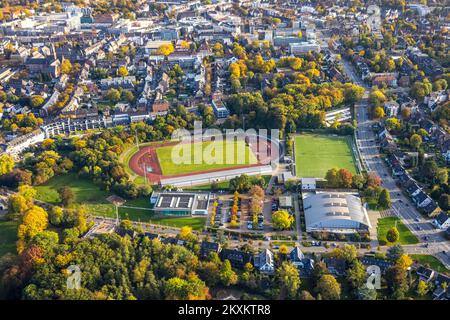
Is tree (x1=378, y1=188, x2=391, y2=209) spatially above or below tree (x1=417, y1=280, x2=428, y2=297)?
above

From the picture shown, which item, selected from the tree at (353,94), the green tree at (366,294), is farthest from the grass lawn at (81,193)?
the tree at (353,94)

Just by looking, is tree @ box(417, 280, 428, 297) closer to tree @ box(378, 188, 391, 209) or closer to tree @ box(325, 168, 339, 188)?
tree @ box(378, 188, 391, 209)

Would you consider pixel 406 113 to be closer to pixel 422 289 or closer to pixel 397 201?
pixel 397 201

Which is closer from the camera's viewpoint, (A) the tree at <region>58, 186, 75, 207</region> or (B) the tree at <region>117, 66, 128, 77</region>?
(A) the tree at <region>58, 186, 75, 207</region>

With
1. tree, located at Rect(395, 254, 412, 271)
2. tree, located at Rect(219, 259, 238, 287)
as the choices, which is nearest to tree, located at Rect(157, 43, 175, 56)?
tree, located at Rect(219, 259, 238, 287)

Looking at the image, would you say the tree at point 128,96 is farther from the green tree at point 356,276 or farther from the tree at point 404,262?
the tree at point 404,262

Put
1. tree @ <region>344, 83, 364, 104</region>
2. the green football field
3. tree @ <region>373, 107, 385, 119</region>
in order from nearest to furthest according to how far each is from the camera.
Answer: the green football field
tree @ <region>373, 107, 385, 119</region>
tree @ <region>344, 83, 364, 104</region>

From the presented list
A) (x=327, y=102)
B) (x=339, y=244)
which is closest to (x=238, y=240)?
(x=339, y=244)
